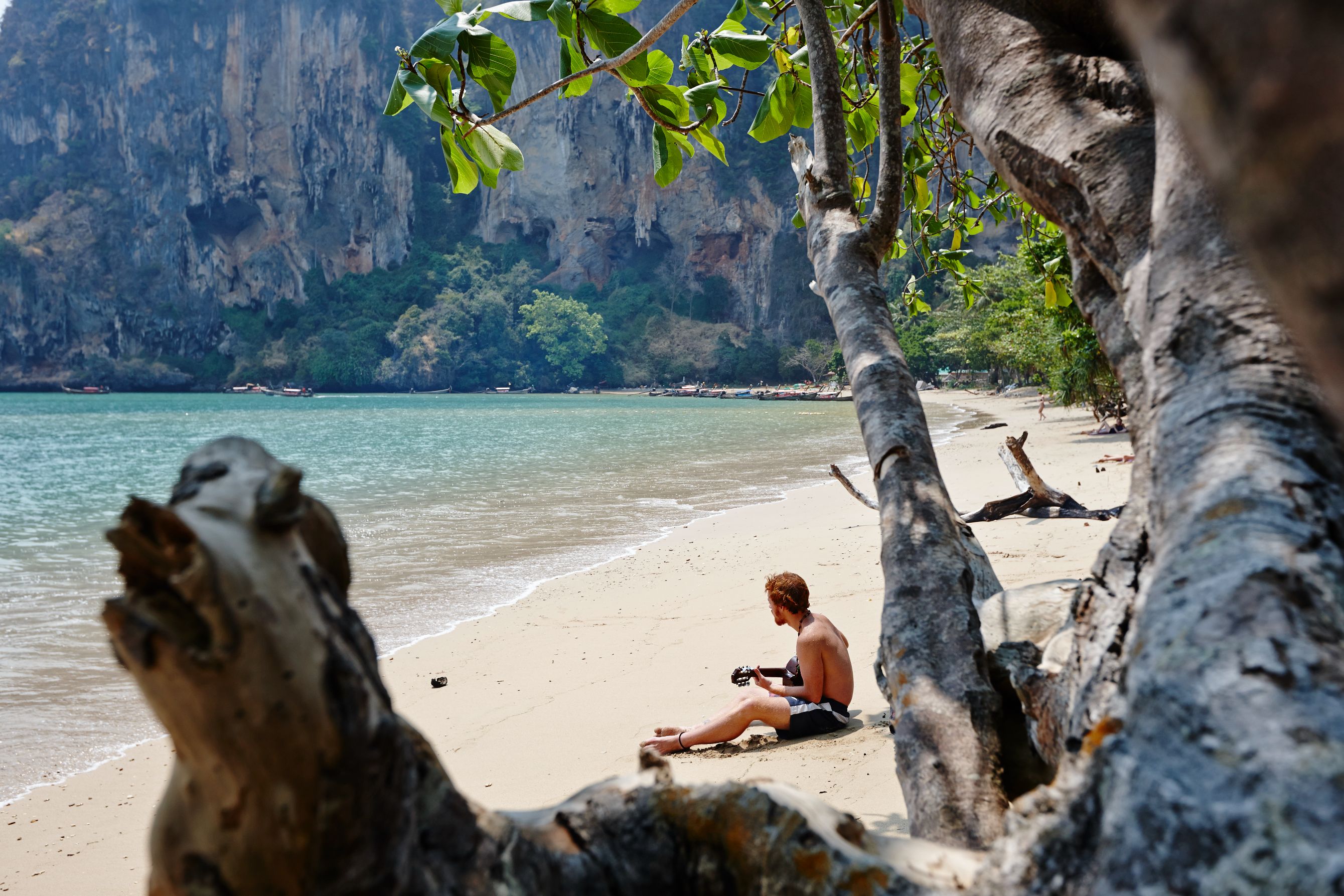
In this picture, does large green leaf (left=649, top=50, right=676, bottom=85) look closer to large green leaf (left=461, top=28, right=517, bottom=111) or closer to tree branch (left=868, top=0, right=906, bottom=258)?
large green leaf (left=461, top=28, right=517, bottom=111)

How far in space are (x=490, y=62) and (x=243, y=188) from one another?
8582cm

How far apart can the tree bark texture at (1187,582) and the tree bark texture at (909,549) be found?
8.8 inches

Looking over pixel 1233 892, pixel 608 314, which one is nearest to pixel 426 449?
pixel 1233 892

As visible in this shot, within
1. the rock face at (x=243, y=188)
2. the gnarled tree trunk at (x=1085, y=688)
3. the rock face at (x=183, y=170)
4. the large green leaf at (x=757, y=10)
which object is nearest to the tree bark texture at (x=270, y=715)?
the gnarled tree trunk at (x=1085, y=688)

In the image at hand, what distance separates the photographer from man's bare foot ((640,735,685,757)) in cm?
385

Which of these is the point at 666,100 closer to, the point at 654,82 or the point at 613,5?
the point at 654,82

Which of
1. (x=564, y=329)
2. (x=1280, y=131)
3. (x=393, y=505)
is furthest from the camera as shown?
(x=564, y=329)

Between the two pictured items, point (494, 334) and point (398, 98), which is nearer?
point (398, 98)

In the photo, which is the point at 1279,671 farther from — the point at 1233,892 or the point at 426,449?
the point at 426,449

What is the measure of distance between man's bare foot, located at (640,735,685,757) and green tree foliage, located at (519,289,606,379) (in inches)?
2866

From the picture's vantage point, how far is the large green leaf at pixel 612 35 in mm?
2236

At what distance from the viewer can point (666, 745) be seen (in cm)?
386

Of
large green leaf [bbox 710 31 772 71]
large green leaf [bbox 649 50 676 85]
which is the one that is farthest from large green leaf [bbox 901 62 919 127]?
large green leaf [bbox 649 50 676 85]

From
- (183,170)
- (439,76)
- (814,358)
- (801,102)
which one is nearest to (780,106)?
(801,102)
